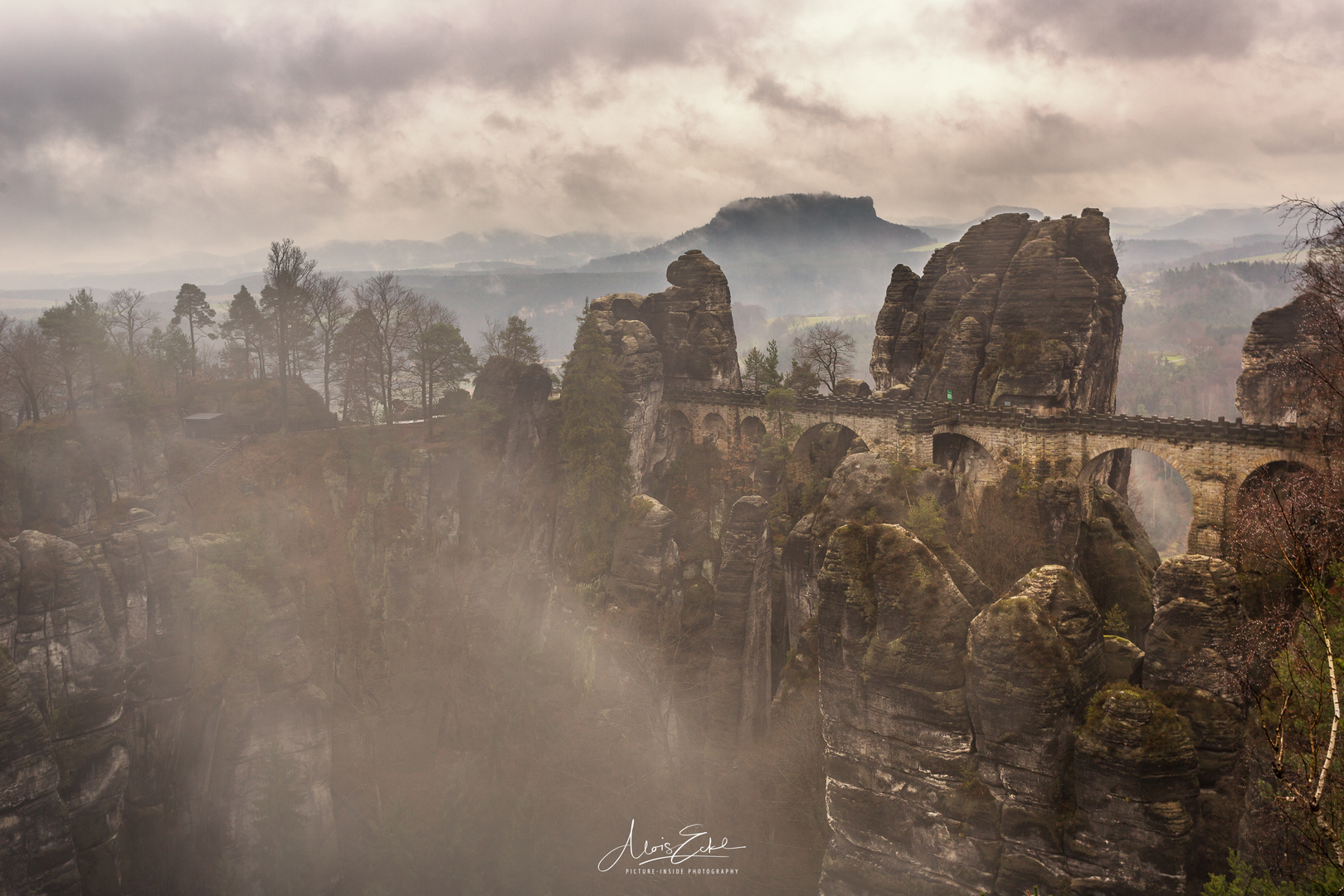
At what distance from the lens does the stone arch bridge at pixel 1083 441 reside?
37.8 metres

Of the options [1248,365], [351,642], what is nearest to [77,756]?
[351,642]

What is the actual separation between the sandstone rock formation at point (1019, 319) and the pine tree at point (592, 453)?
20229 millimetres

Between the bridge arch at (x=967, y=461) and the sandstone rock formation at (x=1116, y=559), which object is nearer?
the sandstone rock formation at (x=1116, y=559)

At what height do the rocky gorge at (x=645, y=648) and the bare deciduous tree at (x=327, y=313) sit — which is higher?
the bare deciduous tree at (x=327, y=313)

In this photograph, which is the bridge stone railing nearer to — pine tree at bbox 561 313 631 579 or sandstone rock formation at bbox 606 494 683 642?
pine tree at bbox 561 313 631 579

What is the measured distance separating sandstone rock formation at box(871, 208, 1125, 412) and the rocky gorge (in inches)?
8.3

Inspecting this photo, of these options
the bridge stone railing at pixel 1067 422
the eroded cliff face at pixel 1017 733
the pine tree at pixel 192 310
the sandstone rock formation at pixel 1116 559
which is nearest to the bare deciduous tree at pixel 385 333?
the pine tree at pixel 192 310

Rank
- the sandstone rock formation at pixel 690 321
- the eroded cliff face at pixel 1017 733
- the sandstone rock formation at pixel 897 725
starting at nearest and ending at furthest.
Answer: the eroded cliff face at pixel 1017 733, the sandstone rock formation at pixel 897 725, the sandstone rock formation at pixel 690 321

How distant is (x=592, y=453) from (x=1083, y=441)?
27705mm

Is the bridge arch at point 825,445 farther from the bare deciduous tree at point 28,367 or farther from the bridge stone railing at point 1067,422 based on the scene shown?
the bare deciduous tree at point 28,367

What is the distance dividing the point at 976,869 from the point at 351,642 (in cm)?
3516

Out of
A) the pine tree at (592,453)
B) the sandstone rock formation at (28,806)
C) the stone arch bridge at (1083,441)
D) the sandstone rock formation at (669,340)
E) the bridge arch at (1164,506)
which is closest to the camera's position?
the sandstone rock formation at (28,806)

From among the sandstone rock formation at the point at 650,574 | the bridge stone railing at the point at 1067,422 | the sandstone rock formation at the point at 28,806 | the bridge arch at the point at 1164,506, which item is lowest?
the bridge arch at the point at 1164,506

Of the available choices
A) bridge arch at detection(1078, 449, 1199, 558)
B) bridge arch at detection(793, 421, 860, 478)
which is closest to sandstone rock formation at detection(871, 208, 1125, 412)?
bridge arch at detection(793, 421, 860, 478)
